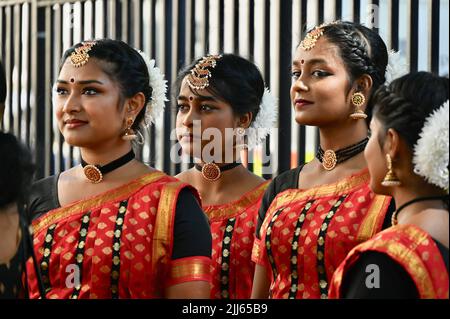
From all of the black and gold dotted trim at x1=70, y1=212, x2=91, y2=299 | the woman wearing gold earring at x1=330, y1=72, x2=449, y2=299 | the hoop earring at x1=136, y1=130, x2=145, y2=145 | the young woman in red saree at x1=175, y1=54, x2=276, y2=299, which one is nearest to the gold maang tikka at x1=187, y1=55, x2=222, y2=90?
the young woman in red saree at x1=175, y1=54, x2=276, y2=299

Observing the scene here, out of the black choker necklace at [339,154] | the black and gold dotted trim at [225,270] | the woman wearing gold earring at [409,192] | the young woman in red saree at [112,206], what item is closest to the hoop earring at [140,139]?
the young woman in red saree at [112,206]

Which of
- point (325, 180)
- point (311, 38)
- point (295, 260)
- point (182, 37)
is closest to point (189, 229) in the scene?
point (295, 260)

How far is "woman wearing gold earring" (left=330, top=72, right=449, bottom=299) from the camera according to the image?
2.60m

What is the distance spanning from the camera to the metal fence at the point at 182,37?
454 centimetres

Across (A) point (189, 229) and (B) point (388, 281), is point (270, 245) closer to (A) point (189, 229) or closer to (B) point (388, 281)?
(A) point (189, 229)

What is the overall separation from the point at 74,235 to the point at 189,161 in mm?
2081

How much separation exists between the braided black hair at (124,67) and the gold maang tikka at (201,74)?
0.46 meters

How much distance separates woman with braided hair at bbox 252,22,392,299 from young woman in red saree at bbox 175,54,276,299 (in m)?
0.26

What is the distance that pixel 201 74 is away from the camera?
13.5 ft

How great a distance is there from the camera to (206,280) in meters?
3.40

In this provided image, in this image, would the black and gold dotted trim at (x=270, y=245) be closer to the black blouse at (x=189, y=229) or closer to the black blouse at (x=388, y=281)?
the black blouse at (x=189, y=229)

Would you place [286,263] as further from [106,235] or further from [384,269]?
[384,269]
